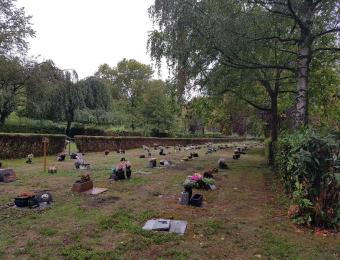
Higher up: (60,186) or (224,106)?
(224,106)

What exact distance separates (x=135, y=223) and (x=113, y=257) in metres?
1.23

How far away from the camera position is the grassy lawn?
146 inches

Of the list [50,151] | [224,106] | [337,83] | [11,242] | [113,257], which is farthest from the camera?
[224,106]

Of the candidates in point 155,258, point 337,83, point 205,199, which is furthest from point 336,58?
point 155,258

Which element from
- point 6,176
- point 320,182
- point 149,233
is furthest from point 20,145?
point 320,182

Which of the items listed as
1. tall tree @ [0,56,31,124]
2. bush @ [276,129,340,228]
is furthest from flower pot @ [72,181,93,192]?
tall tree @ [0,56,31,124]

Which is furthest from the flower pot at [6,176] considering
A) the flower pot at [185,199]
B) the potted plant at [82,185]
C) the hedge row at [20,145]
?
the hedge row at [20,145]

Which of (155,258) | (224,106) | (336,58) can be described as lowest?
(155,258)

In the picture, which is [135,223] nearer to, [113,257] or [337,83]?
[113,257]

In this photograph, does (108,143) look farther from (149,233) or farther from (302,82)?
(149,233)

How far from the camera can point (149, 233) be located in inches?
170

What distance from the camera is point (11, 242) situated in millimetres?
3881

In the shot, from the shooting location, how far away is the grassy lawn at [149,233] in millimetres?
3715

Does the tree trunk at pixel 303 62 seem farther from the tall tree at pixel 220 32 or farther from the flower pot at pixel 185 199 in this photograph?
the flower pot at pixel 185 199
